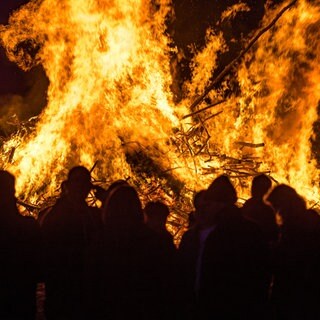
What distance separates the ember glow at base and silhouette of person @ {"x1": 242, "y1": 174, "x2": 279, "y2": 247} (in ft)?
9.61

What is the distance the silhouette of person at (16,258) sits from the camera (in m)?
3.11

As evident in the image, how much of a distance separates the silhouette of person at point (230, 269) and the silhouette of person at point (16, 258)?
42.1 inches

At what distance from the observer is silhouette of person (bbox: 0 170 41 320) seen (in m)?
3.11

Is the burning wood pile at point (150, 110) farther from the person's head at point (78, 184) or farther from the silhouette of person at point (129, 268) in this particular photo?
the silhouette of person at point (129, 268)

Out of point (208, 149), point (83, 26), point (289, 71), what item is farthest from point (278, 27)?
point (83, 26)

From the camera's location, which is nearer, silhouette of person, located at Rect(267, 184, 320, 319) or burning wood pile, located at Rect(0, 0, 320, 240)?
silhouette of person, located at Rect(267, 184, 320, 319)

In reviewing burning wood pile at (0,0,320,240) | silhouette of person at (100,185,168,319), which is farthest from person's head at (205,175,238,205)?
burning wood pile at (0,0,320,240)

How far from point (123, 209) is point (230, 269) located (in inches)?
29.5

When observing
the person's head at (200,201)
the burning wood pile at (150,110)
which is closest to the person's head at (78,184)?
the person's head at (200,201)

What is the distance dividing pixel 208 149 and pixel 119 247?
194 inches

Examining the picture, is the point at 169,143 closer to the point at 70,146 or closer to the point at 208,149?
the point at 208,149

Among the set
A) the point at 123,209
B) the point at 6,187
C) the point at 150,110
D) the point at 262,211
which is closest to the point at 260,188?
the point at 262,211

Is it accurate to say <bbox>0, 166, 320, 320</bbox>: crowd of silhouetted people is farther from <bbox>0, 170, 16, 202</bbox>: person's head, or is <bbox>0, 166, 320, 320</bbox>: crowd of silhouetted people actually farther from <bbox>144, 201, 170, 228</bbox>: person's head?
<bbox>144, 201, 170, 228</bbox>: person's head

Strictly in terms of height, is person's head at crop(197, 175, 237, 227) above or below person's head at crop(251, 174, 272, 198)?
below
